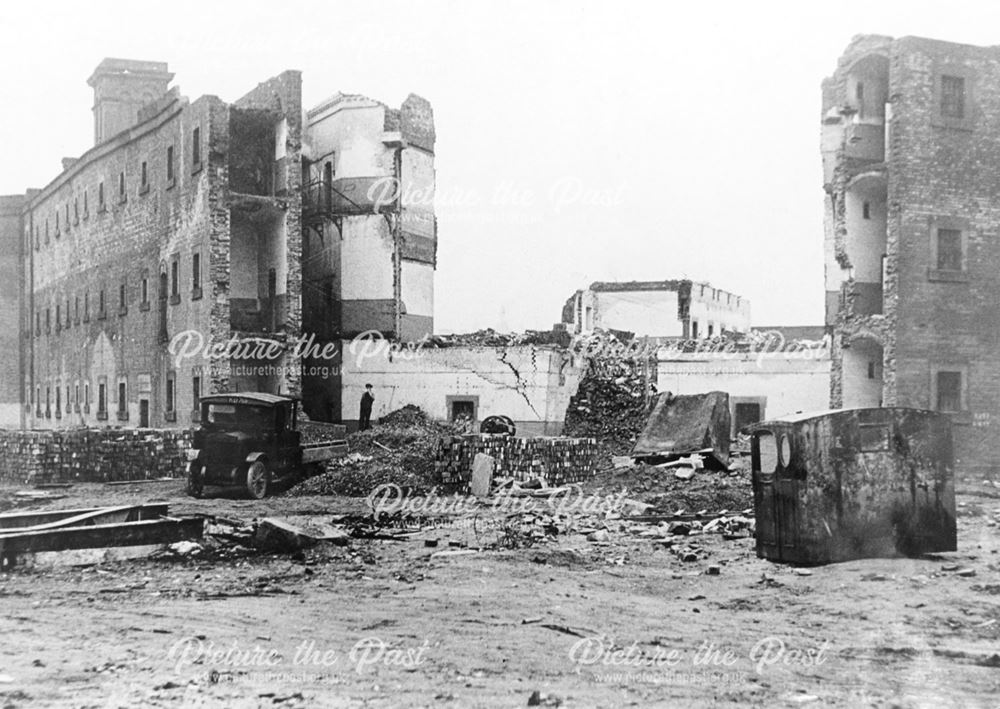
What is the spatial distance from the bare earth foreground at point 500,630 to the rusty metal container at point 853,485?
0.28 m

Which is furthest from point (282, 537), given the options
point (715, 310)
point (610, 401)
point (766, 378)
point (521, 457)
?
point (715, 310)

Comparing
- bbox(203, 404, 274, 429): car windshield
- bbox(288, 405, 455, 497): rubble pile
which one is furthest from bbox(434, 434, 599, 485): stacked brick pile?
bbox(203, 404, 274, 429): car windshield

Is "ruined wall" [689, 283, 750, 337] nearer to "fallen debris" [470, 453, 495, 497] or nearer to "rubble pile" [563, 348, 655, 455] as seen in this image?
"rubble pile" [563, 348, 655, 455]

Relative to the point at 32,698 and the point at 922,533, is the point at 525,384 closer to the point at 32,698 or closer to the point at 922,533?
the point at 922,533

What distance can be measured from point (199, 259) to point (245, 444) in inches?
434

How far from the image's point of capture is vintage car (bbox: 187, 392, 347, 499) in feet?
57.6

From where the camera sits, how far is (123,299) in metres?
33.0

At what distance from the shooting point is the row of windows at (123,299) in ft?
89.7

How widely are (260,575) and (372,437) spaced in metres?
13.4

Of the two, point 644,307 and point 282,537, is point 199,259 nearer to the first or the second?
point 282,537

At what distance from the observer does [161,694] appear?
20.0ft

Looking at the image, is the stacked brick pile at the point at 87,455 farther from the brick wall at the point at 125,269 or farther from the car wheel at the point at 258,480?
the brick wall at the point at 125,269

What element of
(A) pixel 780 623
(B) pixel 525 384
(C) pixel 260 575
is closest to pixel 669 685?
(A) pixel 780 623

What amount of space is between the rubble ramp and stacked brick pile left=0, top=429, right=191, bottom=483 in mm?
10392
